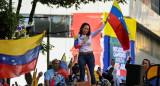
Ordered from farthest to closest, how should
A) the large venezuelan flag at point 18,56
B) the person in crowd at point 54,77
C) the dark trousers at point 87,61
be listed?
1. the large venezuelan flag at point 18,56
2. the dark trousers at point 87,61
3. the person in crowd at point 54,77

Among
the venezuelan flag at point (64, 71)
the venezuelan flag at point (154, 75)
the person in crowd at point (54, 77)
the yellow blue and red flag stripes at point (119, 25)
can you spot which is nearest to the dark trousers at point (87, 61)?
the venezuelan flag at point (64, 71)

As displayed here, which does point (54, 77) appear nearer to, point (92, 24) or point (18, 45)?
point (18, 45)

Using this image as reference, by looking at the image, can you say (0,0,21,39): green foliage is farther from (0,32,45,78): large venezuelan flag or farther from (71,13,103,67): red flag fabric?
(71,13,103,67): red flag fabric

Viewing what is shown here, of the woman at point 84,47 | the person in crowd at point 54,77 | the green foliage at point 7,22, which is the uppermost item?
the green foliage at point 7,22

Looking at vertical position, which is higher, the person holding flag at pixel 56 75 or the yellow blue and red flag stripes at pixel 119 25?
the yellow blue and red flag stripes at pixel 119 25

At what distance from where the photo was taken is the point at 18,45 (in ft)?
47.2

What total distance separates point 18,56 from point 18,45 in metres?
0.36

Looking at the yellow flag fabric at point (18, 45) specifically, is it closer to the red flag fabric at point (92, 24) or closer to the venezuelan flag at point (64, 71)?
the venezuelan flag at point (64, 71)

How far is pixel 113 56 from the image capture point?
25500mm

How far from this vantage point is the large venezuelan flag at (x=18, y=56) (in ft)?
45.5

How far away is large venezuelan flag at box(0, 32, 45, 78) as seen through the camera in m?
13.9

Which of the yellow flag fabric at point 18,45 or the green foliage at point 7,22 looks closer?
the yellow flag fabric at point 18,45

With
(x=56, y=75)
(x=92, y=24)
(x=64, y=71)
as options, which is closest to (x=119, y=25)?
(x=64, y=71)

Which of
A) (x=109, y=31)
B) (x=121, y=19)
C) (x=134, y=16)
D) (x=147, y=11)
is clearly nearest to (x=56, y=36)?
(x=134, y=16)
